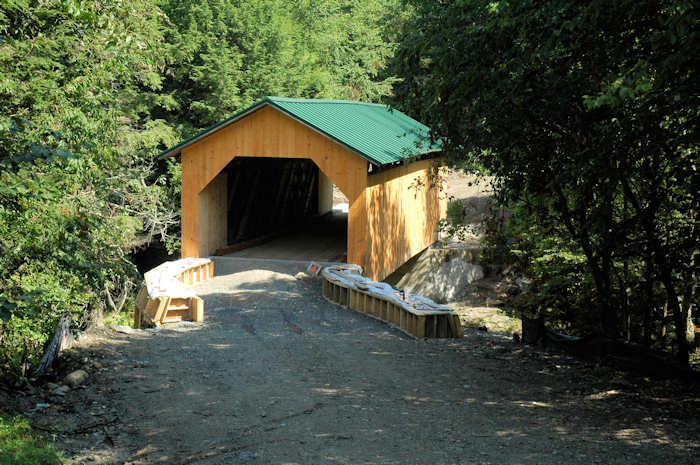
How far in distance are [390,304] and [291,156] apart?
16.5 feet

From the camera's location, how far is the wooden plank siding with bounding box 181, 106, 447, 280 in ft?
47.7

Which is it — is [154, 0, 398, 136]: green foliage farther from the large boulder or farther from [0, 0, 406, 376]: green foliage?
the large boulder

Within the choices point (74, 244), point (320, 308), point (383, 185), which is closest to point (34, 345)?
point (74, 244)

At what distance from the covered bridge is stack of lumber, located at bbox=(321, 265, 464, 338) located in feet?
5.65

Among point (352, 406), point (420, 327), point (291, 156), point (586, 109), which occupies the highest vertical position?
point (291, 156)

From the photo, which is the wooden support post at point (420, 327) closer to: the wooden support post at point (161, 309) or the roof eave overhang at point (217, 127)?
the wooden support post at point (161, 309)

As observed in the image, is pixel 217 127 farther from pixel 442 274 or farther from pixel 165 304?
pixel 442 274

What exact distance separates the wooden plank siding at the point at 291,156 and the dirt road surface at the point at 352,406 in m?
5.01

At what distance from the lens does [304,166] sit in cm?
2253

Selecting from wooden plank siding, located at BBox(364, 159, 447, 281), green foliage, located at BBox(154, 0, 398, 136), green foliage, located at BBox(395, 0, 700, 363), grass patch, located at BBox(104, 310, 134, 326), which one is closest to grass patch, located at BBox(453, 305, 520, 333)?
wooden plank siding, located at BBox(364, 159, 447, 281)

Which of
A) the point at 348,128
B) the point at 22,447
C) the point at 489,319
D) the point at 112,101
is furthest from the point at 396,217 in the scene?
the point at 22,447

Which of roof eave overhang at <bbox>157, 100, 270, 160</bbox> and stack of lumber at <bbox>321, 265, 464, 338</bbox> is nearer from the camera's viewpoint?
stack of lumber at <bbox>321, 265, 464, 338</bbox>

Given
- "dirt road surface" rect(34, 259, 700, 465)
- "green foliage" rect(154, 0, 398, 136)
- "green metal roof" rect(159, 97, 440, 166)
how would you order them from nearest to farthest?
1. "dirt road surface" rect(34, 259, 700, 465)
2. "green metal roof" rect(159, 97, 440, 166)
3. "green foliage" rect(154, 0, 398, 136)

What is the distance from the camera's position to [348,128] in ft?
50.9
